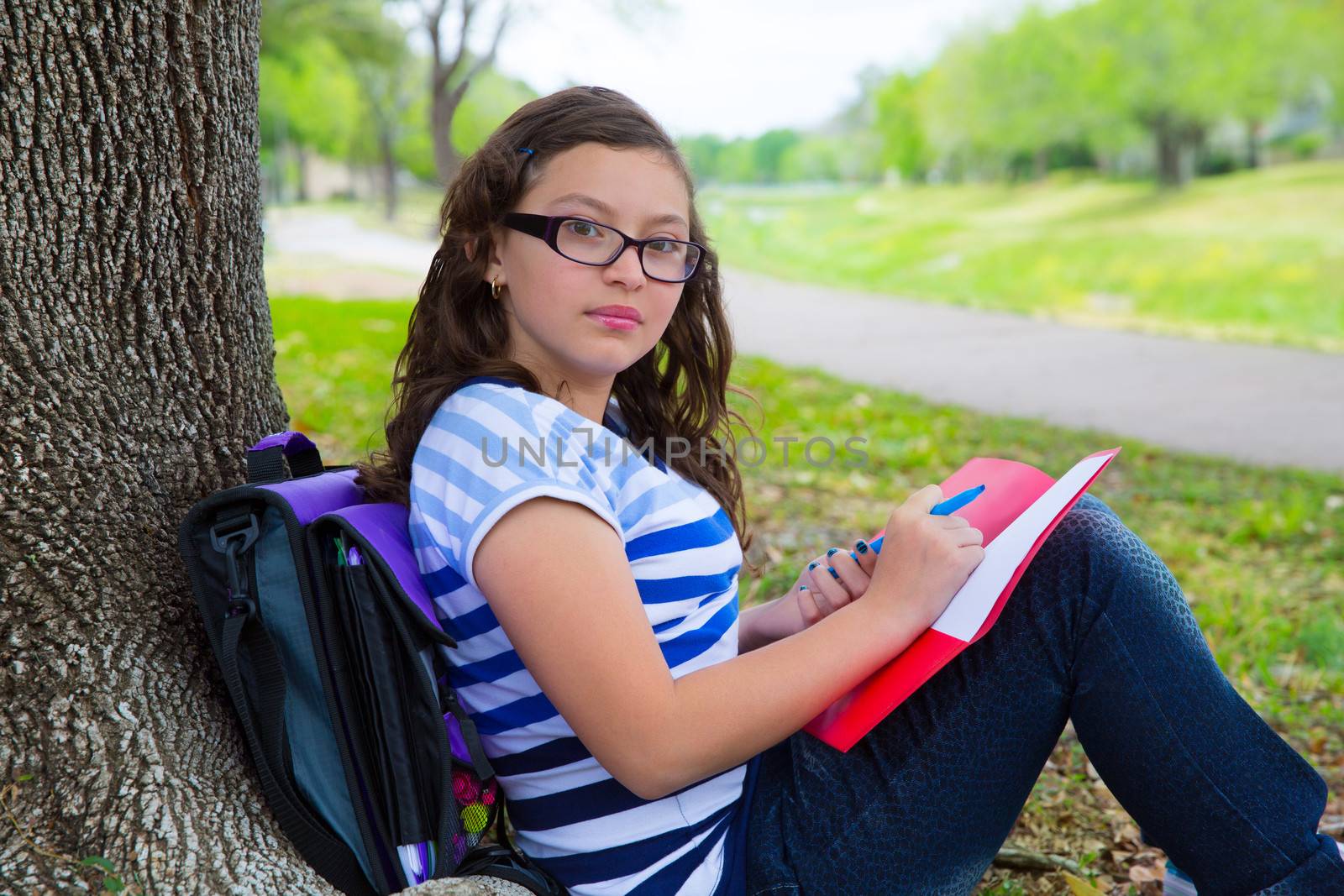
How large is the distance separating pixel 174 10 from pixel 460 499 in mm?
965

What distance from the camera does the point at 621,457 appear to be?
1.64 metres

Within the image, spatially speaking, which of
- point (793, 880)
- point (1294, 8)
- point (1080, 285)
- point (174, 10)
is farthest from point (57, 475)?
point (1294, 8)

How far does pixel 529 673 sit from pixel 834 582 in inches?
22.6

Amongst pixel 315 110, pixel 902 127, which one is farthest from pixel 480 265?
pixel 315 110

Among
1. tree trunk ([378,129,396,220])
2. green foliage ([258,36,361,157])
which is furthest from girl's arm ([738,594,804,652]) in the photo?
tree trunk ([378,129,396,220])

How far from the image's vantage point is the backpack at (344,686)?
4.81 ft

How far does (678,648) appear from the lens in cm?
161

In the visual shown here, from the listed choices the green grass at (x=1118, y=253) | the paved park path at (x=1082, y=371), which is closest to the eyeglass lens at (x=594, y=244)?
the paved park path at (x=1082, y=371)

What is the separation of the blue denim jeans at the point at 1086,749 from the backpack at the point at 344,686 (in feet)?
1.47

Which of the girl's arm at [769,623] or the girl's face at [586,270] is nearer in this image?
the girl's face at [586,270]

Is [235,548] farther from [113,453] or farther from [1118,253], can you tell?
[1118,253]

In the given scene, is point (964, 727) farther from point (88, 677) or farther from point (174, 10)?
point (174, 10)

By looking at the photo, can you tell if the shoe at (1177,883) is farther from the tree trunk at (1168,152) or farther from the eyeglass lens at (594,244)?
the tree trunk at (1168,152)

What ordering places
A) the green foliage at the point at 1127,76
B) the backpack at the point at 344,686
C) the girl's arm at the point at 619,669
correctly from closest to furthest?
1. the girl's arm at the point at 619,669
2. the backpack at the point at 344,686
3. the green foliage at the point at 1127,76
